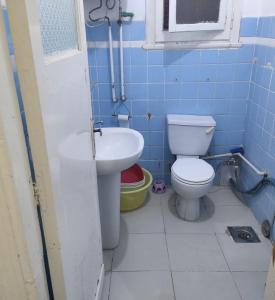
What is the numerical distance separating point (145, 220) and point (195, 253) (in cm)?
51

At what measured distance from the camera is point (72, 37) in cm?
104

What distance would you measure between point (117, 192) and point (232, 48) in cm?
151

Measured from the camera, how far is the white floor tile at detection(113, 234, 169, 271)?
1788mm

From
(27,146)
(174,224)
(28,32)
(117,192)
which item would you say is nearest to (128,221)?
(174,224)

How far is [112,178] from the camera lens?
1.71m

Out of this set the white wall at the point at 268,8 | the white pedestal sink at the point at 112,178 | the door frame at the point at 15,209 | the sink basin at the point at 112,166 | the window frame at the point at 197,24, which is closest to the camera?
the door frame at the point at 15,209

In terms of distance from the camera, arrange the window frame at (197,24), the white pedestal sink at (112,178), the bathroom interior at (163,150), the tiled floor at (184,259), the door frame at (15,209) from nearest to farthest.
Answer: the door frame at (15,209) < the bathroom interior at (163,150) < the tiled floor at (184,259) < the white pedestal sink at (112,178) < the window frame at (197,24)

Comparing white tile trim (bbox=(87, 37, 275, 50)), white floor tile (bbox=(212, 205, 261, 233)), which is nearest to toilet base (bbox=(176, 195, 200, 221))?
white floor tile (bbox=(212, 205, 261, 233))

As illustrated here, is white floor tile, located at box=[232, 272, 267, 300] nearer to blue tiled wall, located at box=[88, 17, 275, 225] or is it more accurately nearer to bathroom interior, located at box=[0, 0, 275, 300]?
bathroom interior, located at box=[0, 0, 275, 300]

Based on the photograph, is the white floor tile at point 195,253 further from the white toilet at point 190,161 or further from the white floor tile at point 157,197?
the white floor tile at point 157,197

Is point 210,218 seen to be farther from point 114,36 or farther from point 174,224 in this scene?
point 114,36

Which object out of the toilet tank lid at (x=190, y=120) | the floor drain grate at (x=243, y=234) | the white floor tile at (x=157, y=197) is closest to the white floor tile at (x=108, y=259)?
the white floor tile at (x=157, y=197)

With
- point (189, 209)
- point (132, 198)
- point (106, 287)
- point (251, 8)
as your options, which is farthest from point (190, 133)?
point (106, 287)

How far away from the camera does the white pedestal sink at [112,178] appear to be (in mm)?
1704
